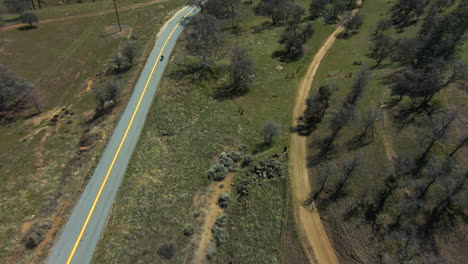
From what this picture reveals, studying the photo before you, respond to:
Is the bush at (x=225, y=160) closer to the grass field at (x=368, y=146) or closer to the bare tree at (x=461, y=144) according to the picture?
the grass field at (x=368, y=146)

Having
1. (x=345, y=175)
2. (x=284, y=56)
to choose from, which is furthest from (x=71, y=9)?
(x=345, y=175)

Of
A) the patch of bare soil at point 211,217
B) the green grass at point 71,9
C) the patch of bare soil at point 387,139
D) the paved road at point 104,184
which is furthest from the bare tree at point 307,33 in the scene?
the green grass at point 71,9

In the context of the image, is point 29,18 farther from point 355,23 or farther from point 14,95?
point 355,23

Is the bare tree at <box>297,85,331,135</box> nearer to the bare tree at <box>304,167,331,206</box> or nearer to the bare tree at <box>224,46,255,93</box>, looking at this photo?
the bare tree at <box>304,167,331,206</box>

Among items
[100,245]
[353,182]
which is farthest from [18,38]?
[353,182]

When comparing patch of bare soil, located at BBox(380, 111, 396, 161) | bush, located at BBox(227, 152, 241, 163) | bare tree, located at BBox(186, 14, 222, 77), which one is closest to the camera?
patch of bare soil, located at BBox(380, 111, 396, 161)

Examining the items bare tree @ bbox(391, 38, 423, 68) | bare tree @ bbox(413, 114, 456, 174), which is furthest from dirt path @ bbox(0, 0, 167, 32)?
bare tree @ bbox(413, 114, 456, 174)

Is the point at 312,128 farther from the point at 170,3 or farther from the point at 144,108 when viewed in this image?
the point at 170,3
